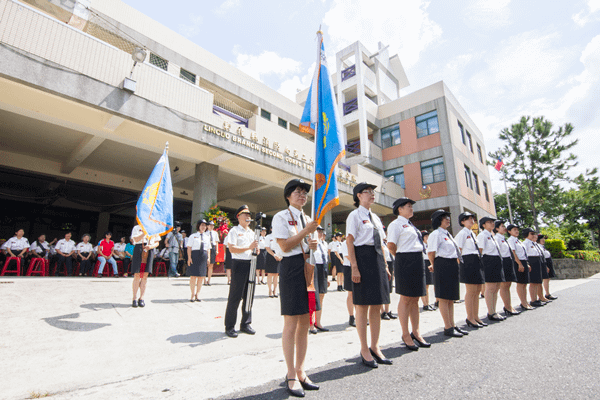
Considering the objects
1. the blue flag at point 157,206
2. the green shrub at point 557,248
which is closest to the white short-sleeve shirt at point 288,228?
the blue flag at point 157,206

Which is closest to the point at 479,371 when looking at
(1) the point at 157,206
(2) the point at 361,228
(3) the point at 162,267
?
(2) the point at 361,228

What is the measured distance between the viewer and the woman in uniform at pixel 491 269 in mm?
5527

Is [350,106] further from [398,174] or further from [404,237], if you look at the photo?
[404,237]

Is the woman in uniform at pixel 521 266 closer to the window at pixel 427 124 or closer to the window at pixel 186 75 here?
the window at pixel 186 75

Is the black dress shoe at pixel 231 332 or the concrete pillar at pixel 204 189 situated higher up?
the concrete pillar at pixel 204 189

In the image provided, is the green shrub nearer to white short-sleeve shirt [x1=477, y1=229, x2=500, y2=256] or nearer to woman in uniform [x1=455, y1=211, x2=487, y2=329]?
white short-sleeve shirt [x1=477, y1=229, x2=500, y2=256]

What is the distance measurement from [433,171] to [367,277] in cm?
2033

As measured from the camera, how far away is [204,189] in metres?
12.2

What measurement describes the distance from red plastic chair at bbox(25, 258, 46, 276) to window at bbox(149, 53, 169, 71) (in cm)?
897

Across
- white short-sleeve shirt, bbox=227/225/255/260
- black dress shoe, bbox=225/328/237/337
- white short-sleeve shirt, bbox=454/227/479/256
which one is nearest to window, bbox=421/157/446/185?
white short-sleeve shirt, bbox=454/227/479/256

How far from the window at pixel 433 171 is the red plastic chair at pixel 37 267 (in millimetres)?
21530

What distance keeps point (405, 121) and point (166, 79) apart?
1840 centimetres

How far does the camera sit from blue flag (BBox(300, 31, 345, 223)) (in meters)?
3.13

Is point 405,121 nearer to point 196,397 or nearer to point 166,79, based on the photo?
point 166,79
